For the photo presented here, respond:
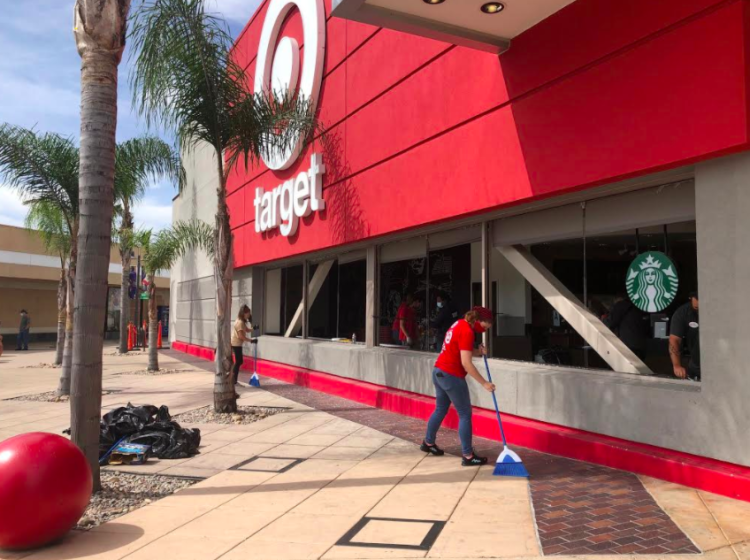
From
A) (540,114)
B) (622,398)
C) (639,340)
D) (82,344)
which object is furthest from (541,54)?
(82,344)

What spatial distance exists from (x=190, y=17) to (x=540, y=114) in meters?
5.51

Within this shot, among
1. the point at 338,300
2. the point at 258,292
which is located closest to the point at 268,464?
the point at 338,300

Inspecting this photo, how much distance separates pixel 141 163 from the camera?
1888cm

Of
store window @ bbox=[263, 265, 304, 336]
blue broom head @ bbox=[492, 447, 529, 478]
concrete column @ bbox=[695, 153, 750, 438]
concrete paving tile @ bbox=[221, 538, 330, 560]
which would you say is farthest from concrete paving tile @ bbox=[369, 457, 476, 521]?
store window @ bbox=[263, 265, 304, 336]

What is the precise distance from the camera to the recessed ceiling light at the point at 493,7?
712 centimetres

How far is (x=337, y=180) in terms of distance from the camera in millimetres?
12945

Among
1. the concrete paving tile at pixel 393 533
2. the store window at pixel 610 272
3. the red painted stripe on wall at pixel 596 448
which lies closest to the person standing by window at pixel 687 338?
the store window at pixel 610 272

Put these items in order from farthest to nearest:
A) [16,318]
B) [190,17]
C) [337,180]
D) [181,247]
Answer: [16,318], [181,247], [337,180], [190,17]

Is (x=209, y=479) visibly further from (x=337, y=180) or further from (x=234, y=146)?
(x=337, y=180)

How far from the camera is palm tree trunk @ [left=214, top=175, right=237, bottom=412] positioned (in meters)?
10.4

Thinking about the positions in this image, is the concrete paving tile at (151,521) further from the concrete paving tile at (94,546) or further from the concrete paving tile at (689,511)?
the concrete paving tile at (689,511)

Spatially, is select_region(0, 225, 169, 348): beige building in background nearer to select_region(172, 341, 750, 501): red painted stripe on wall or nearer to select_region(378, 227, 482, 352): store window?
select_region(378, 227, 482, 352): store window

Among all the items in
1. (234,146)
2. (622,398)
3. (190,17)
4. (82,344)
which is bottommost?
(622,398)

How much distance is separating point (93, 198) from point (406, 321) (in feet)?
22.6
